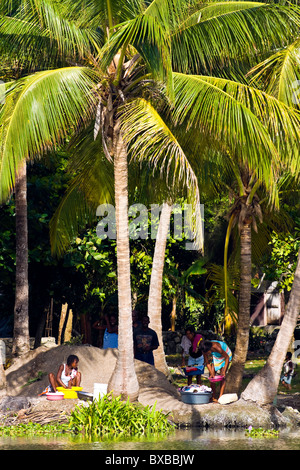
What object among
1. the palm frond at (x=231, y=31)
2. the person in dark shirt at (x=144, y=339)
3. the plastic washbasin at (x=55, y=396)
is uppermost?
the palm frond at (x=231, y=31)

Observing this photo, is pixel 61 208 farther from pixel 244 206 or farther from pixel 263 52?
pixel 263 52

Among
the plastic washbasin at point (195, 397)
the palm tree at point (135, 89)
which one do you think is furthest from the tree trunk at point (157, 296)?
the palm tree at point (135, 89)

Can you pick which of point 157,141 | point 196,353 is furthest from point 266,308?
point 157,141

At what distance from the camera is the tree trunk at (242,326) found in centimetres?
1491

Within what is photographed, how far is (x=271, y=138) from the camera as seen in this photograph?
521 inches

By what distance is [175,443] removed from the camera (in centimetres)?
→ 1133

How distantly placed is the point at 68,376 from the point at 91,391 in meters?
0.79

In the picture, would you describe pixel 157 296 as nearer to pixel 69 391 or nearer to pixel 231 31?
pixel 69 391

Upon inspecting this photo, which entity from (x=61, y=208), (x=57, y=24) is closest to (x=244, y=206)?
(x=61, y=208)

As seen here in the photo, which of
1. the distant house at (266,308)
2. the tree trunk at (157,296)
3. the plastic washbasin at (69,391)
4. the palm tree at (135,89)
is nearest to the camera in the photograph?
the palm tree at (135,89)

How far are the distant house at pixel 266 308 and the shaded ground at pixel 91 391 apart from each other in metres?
14.9

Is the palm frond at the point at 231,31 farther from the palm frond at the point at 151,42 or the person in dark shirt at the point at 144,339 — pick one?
the person in dark shirt at the point at 144,339

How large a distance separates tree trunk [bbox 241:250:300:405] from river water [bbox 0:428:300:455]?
1.16 m

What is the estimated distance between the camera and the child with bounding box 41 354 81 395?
45.2 feet
